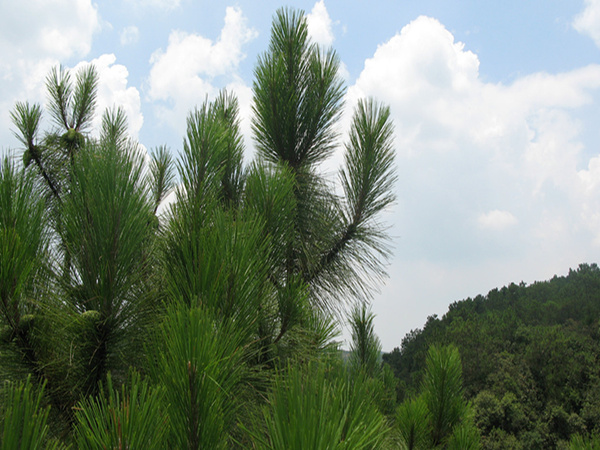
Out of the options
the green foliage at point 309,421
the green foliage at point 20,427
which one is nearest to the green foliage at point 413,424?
the green foliage at point 309,421

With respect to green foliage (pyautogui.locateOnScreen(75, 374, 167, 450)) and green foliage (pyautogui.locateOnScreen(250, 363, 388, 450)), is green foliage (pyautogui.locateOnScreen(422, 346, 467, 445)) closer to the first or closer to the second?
green foliage (pyautogui.locateOnScreen(250, 363, 388, 450))

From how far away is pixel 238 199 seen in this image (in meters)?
2.78

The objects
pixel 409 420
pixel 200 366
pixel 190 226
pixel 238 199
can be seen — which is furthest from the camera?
pixel 409 420

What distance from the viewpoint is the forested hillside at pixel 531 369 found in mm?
29234

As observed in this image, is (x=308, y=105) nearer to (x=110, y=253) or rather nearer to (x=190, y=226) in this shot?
(x=190, y=226)

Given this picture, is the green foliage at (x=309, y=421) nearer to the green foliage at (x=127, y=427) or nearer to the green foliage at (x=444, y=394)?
the green foliage at (x=127, y=427)

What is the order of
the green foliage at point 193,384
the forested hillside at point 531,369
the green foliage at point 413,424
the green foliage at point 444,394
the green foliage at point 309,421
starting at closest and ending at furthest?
1. the green foliage at point 309,421
2. the green foliage at point 193,384
3. the green foliage at point 413,424
4. the green foliage at point 444,394
5. the forested hillside at point 531,369

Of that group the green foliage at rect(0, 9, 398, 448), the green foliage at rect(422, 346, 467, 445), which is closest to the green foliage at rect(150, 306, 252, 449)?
the green foliage at rect(0, 9, 398, 448)

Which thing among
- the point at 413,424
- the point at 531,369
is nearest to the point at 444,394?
the point at 413,424

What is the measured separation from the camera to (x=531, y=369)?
109 feet

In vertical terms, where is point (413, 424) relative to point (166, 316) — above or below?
below

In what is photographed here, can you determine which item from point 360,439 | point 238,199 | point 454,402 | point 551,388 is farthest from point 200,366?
point 551,388

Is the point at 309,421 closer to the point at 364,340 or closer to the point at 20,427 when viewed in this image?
the point at 20,427

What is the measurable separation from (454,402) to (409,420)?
452mm
